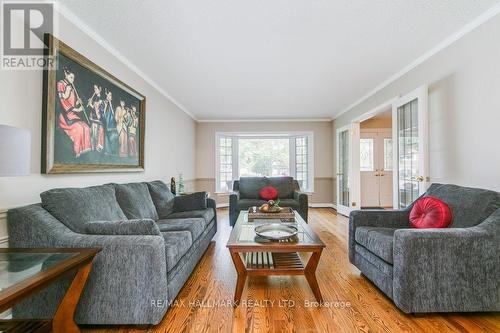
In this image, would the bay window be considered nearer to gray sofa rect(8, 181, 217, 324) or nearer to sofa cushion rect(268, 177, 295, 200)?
sofa cushion rect(268, 177, 295, 200)

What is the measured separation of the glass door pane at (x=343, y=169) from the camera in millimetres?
5176

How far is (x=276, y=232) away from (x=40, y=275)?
1.56 meters

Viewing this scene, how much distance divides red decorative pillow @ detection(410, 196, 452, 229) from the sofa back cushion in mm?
115

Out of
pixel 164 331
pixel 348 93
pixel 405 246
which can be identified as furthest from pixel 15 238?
pixel 348 93

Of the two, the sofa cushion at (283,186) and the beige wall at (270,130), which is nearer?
the sofa cushion at (283,186)

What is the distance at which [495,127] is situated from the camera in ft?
6.77

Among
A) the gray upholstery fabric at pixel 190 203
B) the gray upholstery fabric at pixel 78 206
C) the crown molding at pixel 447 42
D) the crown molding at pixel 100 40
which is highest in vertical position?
the crown molding at pixel 447 42

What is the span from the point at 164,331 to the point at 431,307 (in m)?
1.83

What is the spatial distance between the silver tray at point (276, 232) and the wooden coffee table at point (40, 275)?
118 cm

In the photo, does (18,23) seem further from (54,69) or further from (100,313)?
(100,313)

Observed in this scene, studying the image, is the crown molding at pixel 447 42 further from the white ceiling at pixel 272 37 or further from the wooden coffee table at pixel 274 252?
the wooden coffee table at pixel 274 252

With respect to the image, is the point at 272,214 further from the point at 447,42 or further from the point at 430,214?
the point at 447,42

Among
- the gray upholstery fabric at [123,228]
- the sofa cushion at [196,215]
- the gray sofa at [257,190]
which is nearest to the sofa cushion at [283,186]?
the gray sofa at [257,190]

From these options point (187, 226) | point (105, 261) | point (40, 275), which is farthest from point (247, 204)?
point (40, 275)
